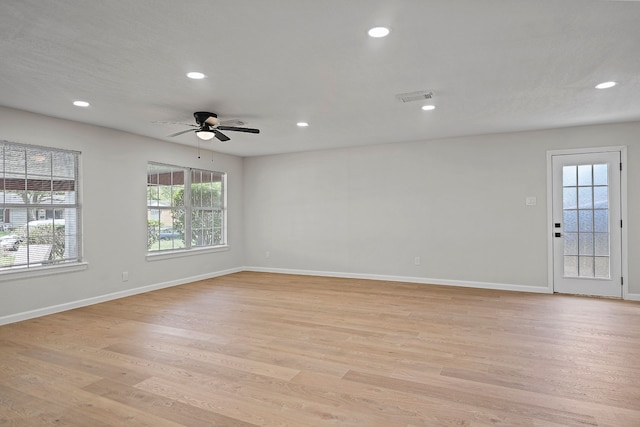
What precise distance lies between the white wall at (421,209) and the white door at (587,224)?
0.52 ft

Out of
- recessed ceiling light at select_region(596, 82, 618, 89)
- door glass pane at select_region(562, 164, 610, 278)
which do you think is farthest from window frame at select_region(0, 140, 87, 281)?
door glass pane at select_region(562, 164, 610, 278)

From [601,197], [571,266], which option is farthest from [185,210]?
[601,197]

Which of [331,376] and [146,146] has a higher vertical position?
[146,146]

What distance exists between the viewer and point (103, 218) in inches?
208

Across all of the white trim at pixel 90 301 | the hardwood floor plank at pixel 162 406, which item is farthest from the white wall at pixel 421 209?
the hardwood floor plank at pixel 162 406

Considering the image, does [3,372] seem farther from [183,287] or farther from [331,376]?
[183,287]

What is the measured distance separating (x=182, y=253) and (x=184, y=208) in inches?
31.2

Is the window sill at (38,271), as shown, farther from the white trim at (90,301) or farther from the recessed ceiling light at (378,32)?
the recessed ceiling light at (378,32)

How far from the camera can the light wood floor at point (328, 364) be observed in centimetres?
226

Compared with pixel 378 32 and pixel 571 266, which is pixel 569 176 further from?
pixel 378 32

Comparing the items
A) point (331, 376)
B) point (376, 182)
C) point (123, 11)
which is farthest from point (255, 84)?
point (376, 182)

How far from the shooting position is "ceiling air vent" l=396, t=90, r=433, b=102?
383 cm

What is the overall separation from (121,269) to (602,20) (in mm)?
6027

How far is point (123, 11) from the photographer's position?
224 centimetres
